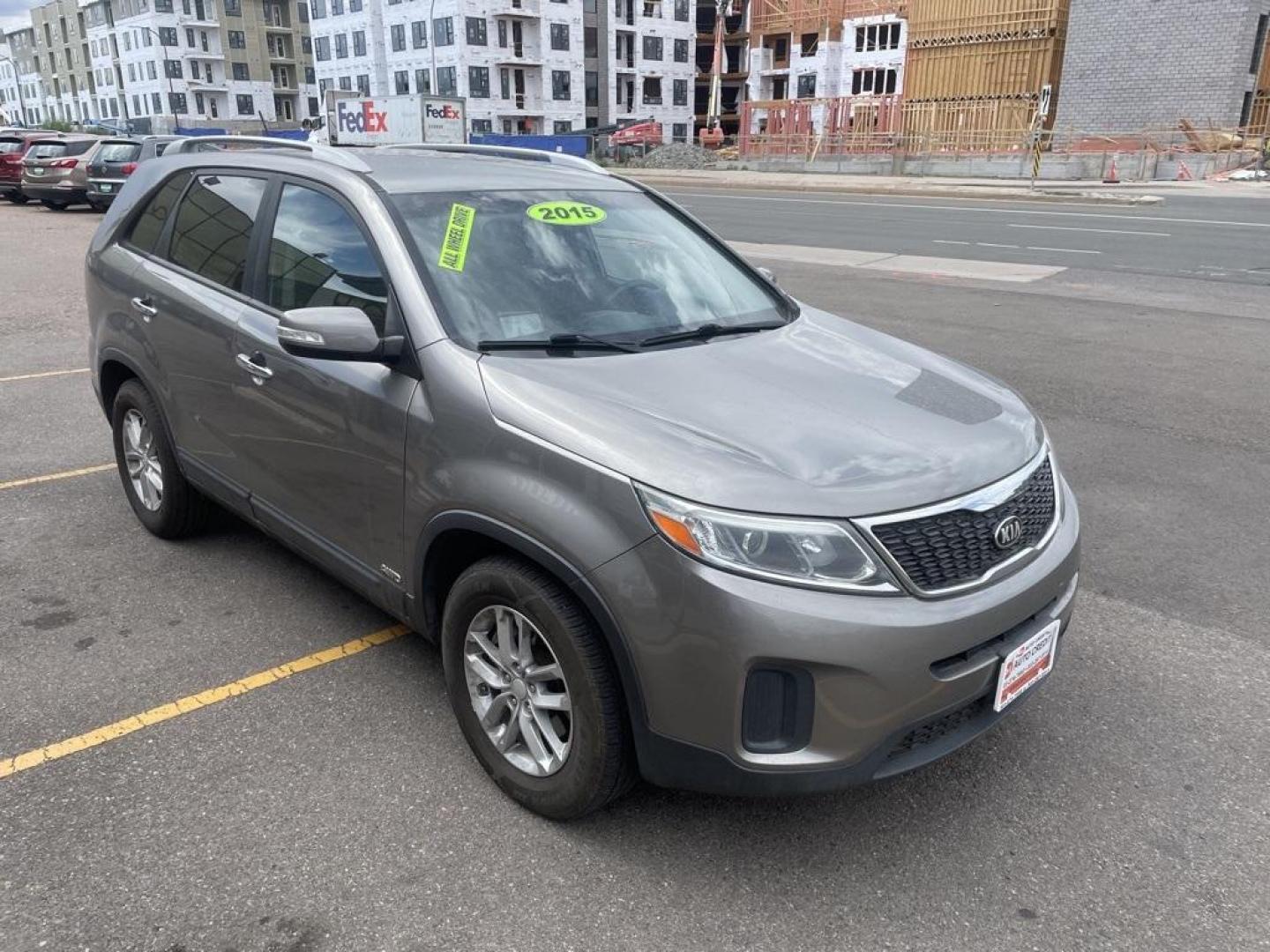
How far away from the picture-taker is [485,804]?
2.91 metres

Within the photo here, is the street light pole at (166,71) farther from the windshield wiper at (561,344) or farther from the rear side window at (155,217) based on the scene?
the windshield wiper at (561,344)

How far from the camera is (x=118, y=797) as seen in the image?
2.91m

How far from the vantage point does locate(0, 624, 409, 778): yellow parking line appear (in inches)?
122

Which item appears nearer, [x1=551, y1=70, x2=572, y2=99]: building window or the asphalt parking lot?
the asphalt parking lot

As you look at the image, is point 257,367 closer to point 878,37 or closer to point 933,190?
point 933,190

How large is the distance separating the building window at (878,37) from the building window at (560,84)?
22060mm

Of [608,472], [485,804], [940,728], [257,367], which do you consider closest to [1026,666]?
[940,728]

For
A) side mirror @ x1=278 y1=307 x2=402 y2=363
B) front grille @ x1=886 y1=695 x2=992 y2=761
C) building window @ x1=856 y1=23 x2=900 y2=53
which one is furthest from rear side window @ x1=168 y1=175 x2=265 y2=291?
building window @ x1=856 y1=23 x2=900 y2=53

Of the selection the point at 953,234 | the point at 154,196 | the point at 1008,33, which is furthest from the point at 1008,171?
the point at 154,196

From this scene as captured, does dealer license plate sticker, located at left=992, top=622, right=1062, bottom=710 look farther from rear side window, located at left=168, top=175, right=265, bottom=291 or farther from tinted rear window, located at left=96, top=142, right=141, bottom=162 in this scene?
tinted rear window, located at left=96, top=142, right=141, bottom=162

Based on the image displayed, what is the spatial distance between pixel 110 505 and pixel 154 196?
1.68 m

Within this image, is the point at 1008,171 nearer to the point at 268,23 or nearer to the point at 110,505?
the point at 110,505

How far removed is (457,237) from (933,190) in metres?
29.1

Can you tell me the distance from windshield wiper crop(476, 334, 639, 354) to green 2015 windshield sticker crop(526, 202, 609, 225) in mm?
655
